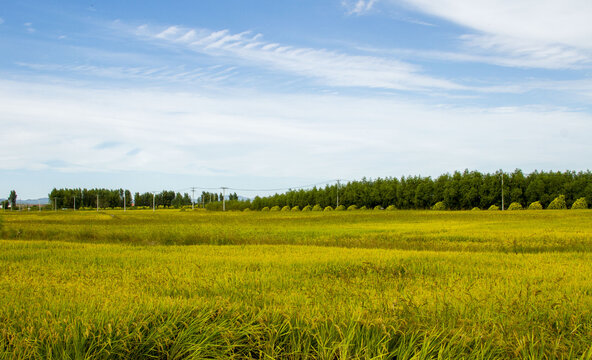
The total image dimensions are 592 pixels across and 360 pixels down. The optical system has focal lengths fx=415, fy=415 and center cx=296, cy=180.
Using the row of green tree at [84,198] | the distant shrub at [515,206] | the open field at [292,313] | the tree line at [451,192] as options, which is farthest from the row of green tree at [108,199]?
the open field at [292,313]

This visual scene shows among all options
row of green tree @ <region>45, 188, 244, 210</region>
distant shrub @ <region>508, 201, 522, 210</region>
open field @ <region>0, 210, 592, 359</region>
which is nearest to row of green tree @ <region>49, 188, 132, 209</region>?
row of green tree @ <region>45, 188, 244, 210</region>

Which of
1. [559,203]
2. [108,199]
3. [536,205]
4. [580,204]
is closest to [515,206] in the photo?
[536,205]

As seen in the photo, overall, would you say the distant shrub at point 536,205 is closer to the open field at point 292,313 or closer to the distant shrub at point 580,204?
the distant shrub at point 580,204

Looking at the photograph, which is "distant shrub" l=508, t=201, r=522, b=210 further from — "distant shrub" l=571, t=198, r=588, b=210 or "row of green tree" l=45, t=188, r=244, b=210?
"row of green tree" l=45, t=188, r=244, b=210

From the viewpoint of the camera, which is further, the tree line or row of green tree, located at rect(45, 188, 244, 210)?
row of green tree, located at rect(45, 188, 244, 210)

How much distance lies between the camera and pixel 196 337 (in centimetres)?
391

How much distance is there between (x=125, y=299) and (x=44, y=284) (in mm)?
2315

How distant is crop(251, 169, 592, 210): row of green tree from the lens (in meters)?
51.9

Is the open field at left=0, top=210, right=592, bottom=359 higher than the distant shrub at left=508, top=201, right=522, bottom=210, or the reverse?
the open field at left=0, top=210, right=592, bottom=359

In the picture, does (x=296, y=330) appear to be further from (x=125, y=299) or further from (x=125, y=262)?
(x=125, y=262)

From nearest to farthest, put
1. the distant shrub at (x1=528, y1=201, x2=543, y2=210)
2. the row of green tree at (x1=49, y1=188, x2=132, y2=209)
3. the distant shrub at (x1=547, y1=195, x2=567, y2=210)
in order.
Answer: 1. the distant shrub at (x1=547, y1=195, x2=567, y2=210)
2. the distant shrub at (x1=528, y1=201, x2=543, y2=210)
3. the row of green tree at (x1=49, y1=188, x2=132, y2=209)

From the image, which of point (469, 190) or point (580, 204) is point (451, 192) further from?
point (580, 204)

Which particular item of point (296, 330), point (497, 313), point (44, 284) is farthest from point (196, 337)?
→ point (44, 284)

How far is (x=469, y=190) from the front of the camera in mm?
56062
